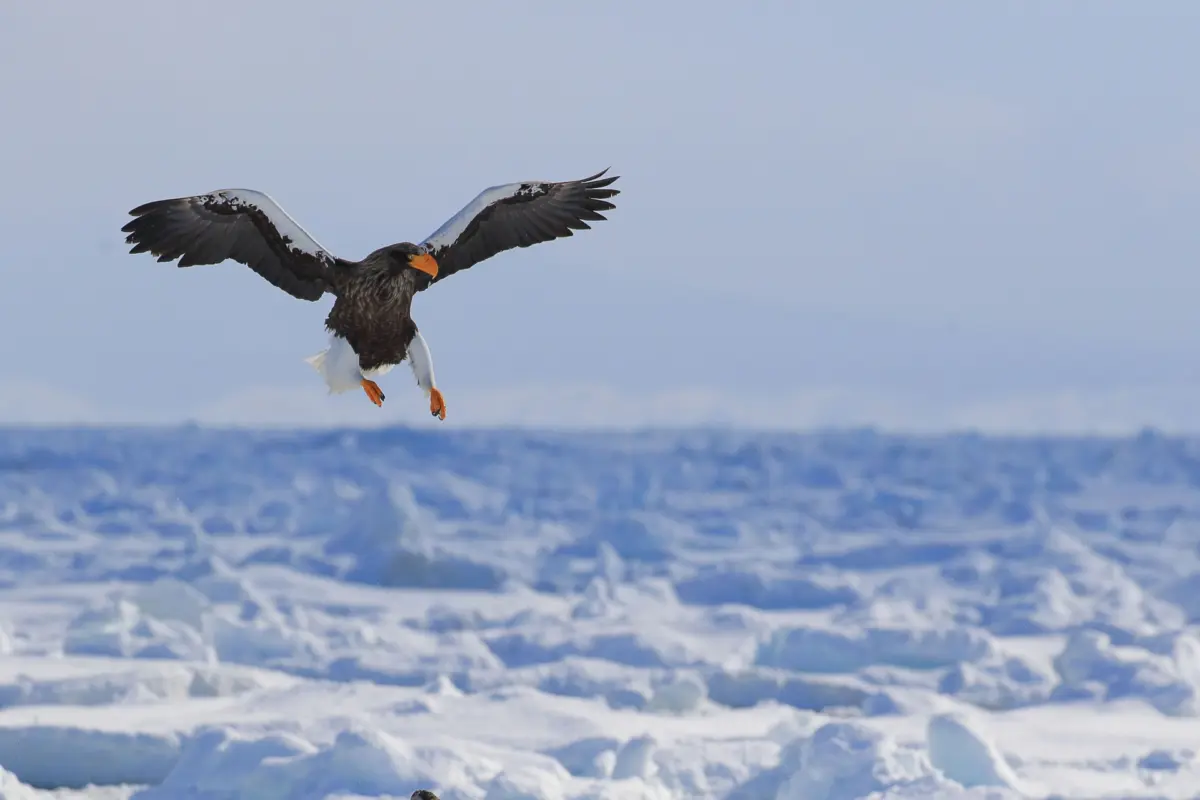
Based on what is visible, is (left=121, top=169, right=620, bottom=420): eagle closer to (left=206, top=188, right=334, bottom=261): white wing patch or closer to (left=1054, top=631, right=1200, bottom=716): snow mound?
(left=206, top=188, right=334, bottom=261): white wing patch

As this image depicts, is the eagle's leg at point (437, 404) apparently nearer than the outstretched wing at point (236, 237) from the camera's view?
Yes

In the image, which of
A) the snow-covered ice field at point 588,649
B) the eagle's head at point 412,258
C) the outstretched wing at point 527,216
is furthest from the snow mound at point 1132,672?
the eagle's head at point 412,258

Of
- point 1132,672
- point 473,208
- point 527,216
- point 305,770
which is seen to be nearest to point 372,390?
point 473,208

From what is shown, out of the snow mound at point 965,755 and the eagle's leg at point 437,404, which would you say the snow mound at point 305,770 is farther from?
the eagle's leg at point 437,404

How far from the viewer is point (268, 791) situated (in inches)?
346

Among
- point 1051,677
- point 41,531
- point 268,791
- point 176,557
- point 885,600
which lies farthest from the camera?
point 41,531

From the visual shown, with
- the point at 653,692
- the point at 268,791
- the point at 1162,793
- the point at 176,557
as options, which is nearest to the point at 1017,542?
the point at 176,557

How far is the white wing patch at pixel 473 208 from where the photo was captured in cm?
573

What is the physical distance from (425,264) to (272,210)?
0.83m

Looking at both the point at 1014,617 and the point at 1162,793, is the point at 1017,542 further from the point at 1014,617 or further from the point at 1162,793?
the point at 1162,793

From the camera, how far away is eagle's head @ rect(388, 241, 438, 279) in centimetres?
535

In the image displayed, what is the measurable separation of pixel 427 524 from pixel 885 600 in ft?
35.6

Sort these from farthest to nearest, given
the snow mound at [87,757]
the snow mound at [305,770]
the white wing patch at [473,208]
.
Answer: the snow mound at [87,757] < the snow mound at [305,770] < the white wing patch at [473,208]

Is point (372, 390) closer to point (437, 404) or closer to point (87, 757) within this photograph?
point (437, 404)
